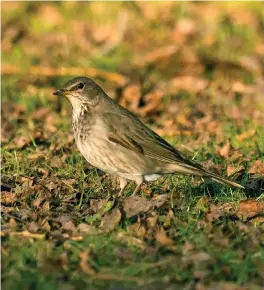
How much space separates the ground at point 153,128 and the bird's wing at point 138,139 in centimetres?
32

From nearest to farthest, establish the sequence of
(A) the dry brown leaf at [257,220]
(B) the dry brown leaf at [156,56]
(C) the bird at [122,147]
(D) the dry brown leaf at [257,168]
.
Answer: (A) the dry brown leaf at [257,220] → (C) the bird at [122,147] → (D) the dry brown leaf at [257,168] → (B) the dry brown leaf at [156,56]

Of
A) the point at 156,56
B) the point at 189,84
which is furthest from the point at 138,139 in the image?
the point at 156,56

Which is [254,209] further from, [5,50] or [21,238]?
[5,50]

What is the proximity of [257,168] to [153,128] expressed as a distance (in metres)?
2.25

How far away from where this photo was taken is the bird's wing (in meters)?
7.73

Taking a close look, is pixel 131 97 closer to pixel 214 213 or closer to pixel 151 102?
pixel 151 102

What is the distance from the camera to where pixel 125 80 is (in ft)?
40.4

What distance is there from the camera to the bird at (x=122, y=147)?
24.9 feet

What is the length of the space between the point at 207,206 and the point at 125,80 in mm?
5401

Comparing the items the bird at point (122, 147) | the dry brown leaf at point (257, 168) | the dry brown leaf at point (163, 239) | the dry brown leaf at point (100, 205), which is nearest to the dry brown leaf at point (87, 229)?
the dry brown leaf at point (100, 205)

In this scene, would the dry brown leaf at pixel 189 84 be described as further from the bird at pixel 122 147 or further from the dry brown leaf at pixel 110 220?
the dry brown leaf at pixel 110 220

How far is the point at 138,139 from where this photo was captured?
309 inches

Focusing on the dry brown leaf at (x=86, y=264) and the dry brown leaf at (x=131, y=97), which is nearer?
the dry brown leaf at (x=86, y=264)

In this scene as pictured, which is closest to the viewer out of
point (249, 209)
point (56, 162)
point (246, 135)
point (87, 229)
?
point (87, 229)
